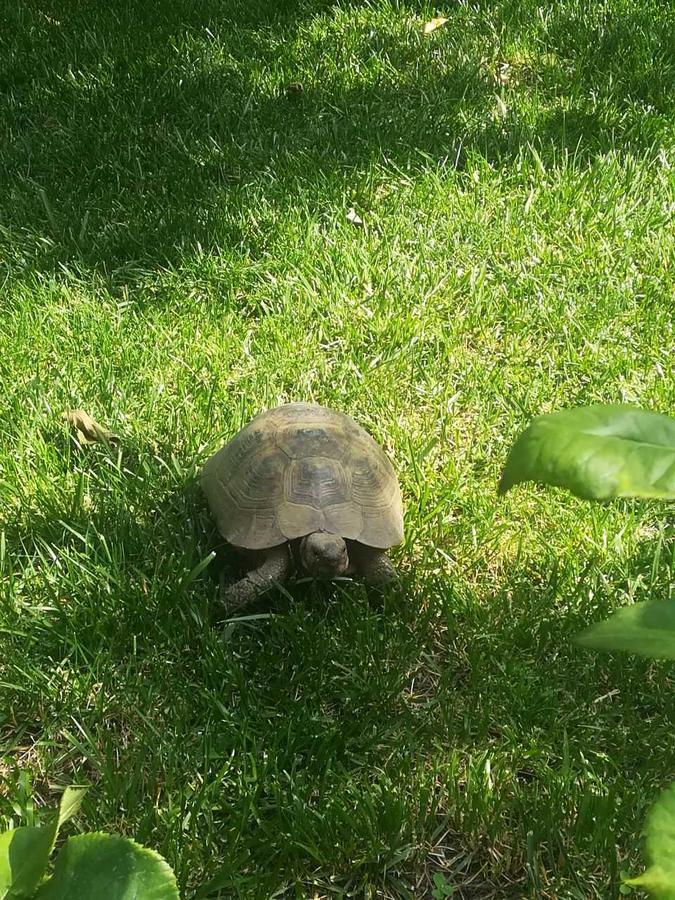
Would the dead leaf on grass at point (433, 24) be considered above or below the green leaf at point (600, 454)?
below

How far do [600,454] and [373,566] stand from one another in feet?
5.93

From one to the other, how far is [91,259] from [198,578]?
6.70 feet

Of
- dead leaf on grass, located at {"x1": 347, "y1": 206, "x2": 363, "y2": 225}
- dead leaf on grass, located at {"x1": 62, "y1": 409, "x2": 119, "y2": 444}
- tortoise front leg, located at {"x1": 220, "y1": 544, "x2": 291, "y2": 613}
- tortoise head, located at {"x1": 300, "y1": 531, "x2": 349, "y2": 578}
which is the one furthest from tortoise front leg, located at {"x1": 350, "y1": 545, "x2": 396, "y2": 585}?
dead leaf on grass, located at {"x1": 347, "y1": 206, "x2": 363, "y2": 225}

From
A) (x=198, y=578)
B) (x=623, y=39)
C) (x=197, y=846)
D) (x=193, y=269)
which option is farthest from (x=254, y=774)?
(x=623, y=39)

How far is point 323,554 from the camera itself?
2.41m

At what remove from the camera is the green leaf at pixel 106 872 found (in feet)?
3.00

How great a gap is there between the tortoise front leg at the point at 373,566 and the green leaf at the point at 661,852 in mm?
1820

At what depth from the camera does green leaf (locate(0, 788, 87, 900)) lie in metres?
0.94

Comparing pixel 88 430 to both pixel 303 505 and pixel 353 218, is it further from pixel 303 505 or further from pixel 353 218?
pixel 353 218

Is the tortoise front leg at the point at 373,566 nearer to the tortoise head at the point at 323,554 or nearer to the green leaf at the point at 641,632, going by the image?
the tortoise head at the point at 323,554

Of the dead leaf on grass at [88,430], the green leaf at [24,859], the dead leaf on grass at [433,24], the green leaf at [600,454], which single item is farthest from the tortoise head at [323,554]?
the dead leaf on grass at [433,24]

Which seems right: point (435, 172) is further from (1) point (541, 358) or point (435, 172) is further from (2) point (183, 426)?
(2) point (183, 426)

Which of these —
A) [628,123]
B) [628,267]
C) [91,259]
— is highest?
[628,123]

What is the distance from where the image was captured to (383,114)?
4789 mm
